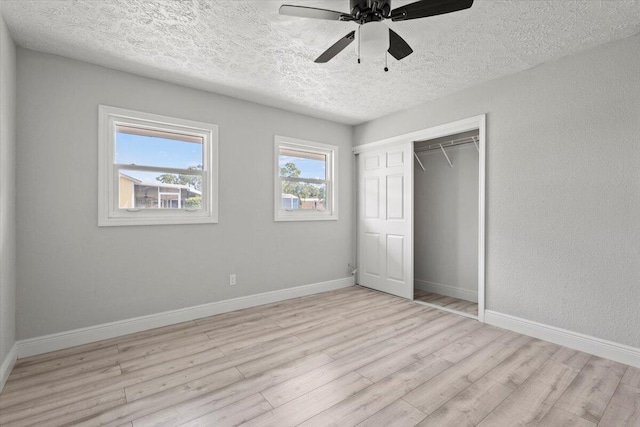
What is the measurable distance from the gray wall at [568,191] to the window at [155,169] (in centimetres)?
315

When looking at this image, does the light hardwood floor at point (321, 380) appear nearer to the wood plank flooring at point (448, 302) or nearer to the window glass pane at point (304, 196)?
the wood plank flooring at point (448, 302)

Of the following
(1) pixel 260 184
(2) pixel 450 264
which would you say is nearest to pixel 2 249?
(1) pixel 260 184

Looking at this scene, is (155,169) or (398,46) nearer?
(398,46)

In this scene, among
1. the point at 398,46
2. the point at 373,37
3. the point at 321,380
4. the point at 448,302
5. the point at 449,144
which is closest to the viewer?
the point at 373,37

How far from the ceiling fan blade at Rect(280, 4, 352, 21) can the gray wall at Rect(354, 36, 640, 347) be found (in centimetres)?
226

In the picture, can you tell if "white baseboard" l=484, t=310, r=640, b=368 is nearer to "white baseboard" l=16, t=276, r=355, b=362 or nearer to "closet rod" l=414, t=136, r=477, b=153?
"closet rod" l=414, t=136, r=477, b=153

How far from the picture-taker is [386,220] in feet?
14.9

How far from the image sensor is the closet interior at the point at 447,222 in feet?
13.8

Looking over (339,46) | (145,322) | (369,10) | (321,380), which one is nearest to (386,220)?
(321,380)

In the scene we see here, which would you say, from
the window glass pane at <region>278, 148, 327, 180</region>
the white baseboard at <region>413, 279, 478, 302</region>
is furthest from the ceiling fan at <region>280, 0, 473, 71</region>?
the white baseboard at <region>413, 279, 478, 302</region>

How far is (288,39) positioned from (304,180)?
2.21 m

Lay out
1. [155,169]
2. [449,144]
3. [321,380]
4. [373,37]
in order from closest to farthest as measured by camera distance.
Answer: [373,37] < [321,380] < [155,169] < [449,144]

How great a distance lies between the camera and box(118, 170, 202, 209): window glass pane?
312cm

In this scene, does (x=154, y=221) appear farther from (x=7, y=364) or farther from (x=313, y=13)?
(x=313, y=13)
